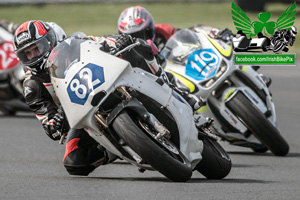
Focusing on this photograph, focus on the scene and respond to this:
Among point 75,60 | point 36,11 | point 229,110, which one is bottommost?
point 36,11

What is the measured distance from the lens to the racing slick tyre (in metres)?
8.00

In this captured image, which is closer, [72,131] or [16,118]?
[72,131]

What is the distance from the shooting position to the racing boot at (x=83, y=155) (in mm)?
8328

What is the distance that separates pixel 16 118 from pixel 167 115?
7.30 m

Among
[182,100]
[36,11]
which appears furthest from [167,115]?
[36,11]

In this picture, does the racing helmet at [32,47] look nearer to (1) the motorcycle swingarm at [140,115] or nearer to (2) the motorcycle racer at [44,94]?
(2) the motorcycle racer at [44,94]

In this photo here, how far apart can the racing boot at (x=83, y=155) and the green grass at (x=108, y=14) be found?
22.9 metres

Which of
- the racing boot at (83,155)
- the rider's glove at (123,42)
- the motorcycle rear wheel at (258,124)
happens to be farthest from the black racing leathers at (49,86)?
the motorcycle rear wheel at (258,124)

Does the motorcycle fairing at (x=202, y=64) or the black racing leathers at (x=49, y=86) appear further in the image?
the motorcycle fairing at (x=202, y=64)

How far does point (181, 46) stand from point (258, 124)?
4.79 feet

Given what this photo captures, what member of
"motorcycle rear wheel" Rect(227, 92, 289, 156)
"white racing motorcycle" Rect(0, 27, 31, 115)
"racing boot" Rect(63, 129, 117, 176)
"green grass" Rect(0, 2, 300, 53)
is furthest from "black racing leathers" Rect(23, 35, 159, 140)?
"green grass" Rect(0, 2, 300, 53)

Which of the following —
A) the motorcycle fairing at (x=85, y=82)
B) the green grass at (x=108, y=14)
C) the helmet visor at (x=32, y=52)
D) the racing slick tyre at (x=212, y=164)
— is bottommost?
the green grass at (x=108, y=14)

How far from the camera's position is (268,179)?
26.1 ft

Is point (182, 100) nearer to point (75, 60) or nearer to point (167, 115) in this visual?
point (167, 115)
